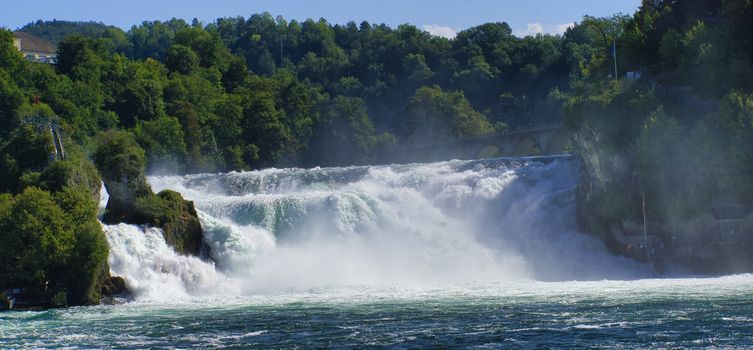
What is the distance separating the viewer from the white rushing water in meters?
51.4

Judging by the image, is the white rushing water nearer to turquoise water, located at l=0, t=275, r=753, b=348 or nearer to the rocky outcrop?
the rocky outcrop

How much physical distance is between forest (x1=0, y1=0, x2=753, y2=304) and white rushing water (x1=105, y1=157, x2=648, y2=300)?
88.9 inches

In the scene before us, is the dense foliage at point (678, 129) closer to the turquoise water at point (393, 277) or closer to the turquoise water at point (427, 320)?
the turquoise water at point (393, 277)

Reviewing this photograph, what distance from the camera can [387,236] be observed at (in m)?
58.8

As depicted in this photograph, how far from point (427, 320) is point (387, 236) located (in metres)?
20.2

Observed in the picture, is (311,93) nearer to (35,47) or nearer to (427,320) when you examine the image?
(35,47)

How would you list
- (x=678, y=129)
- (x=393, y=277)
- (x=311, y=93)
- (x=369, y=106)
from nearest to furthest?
(x=393, y=277) < (x=678, y=129) < (x=311, y=93) < (x=369, y=106)

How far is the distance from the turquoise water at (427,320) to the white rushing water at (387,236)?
12.2 ft

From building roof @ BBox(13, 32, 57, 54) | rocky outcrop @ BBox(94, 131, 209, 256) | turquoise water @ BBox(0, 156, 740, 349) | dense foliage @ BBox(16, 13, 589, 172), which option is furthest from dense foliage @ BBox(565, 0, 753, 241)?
building roof @ BBox(13, 32, 57, 54)

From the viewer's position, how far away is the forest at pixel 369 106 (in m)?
52.6

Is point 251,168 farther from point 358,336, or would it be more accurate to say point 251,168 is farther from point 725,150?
point 358,336

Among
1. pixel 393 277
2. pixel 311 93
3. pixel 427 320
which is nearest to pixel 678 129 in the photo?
pixel 393 277

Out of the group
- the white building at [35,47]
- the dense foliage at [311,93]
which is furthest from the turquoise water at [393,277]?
the white building at [35,47]

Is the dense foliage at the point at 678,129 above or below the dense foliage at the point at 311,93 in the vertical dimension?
below
